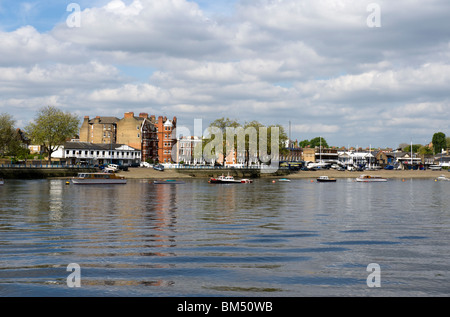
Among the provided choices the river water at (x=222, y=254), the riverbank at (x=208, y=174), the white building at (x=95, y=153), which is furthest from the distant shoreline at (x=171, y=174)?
the river water at (x=222, y=254)

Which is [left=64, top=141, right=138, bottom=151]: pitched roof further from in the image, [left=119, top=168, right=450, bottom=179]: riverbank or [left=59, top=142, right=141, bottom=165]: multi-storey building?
[left=119, top=168, right=450, bottom=179]: riverbank

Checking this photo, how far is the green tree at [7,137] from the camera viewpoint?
11594cm

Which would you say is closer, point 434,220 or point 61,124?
point 434,220

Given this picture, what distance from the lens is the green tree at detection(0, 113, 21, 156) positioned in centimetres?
11594

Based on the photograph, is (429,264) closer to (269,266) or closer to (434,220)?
(269,266)

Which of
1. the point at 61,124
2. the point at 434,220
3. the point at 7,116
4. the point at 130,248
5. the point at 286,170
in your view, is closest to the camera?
the point at 130,248

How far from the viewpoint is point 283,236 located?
26.8 meters

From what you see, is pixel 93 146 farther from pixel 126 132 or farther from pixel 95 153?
pixel 126 132

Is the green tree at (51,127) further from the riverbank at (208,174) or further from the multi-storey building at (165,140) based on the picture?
the multi-storey building at (165,140)

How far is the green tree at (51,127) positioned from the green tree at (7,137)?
673 centimetres

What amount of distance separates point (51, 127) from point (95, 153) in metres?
32.6
